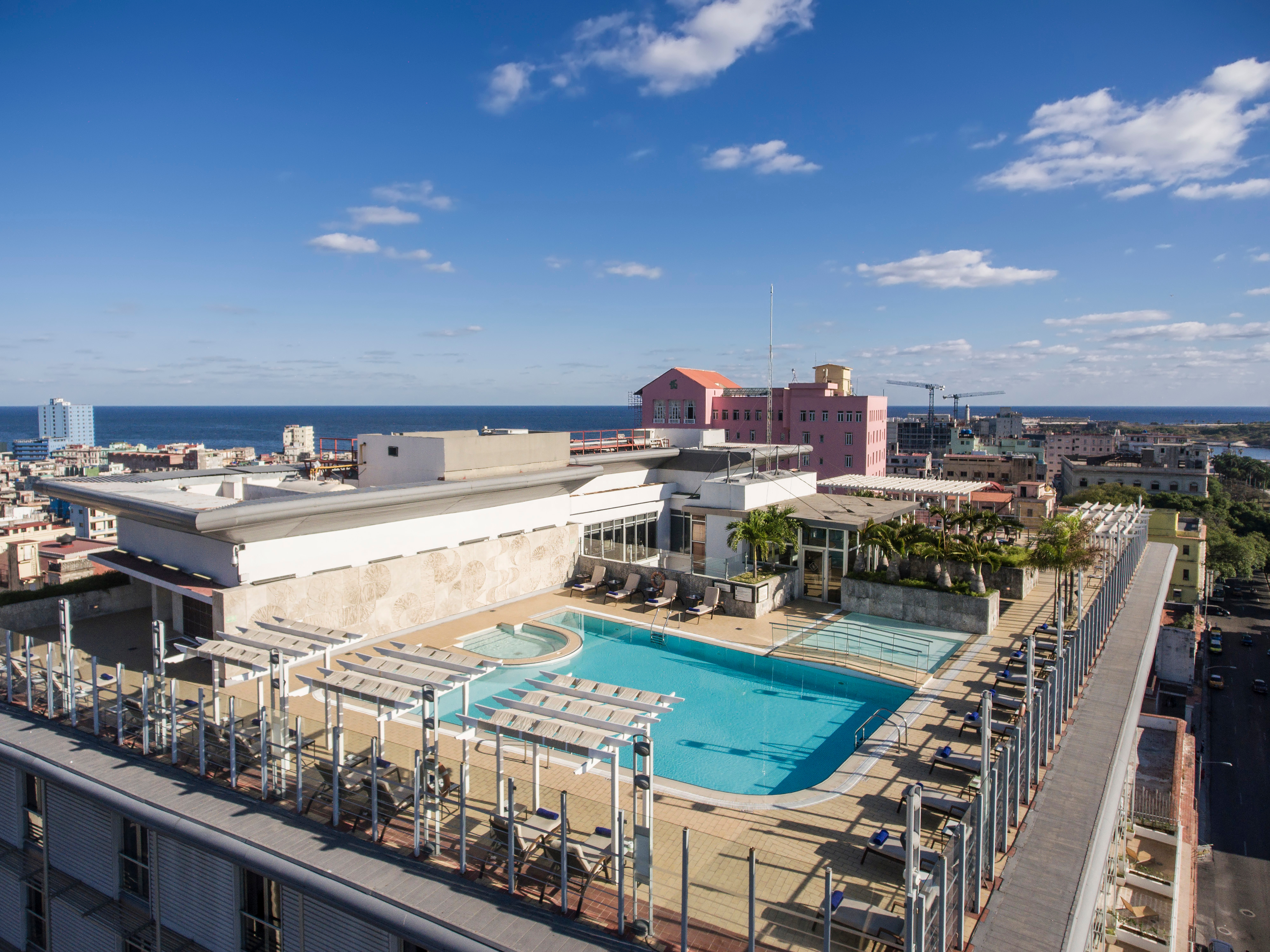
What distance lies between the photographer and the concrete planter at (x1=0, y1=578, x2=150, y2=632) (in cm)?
1748

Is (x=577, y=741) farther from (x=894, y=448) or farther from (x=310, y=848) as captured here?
(x=894, y=448)

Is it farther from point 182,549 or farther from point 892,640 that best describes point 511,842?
point 182,549

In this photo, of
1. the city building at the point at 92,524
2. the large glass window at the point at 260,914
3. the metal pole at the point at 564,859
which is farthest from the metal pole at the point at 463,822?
the city building at the point at 92,524

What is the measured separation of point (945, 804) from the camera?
387 inches

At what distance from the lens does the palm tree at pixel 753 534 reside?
71.6 ft

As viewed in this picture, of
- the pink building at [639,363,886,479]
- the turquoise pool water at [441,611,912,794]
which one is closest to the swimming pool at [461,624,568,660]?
the turquoise pool water at [441,611,912,794]

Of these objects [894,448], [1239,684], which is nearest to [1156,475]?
[1239,684]

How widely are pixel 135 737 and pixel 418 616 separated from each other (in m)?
8.30

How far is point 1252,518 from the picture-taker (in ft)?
301

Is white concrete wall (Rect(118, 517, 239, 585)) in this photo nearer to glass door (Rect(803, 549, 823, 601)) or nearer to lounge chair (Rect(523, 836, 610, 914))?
lounge chair (Rect(523, 836, 610, 914))

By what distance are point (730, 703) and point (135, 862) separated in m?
10.4

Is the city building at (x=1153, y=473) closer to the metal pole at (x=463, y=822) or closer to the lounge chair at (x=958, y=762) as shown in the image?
the lounge chair at (x=958, y=762)

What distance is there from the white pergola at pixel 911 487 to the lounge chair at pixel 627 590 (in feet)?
32.8

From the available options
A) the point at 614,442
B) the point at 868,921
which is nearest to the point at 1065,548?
the point at 868,921
